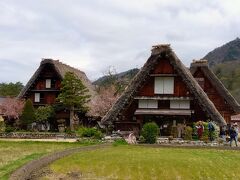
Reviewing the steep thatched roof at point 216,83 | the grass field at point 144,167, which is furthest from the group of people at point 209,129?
the steep thatched roof at point 216,83

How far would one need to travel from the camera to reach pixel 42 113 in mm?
56969

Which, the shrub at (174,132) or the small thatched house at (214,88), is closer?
the shrub at (174,132)

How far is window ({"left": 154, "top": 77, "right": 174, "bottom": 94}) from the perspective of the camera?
134 feet

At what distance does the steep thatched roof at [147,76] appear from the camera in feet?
125

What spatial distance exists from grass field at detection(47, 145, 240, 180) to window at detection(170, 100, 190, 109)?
59.2 ft

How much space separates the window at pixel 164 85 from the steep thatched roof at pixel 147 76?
122cm

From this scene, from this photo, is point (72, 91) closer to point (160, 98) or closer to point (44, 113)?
point (44, 113)

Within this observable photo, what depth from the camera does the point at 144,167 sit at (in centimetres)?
1780

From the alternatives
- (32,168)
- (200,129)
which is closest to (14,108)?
(200,129)

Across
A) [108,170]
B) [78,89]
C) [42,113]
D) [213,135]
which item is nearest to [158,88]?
[213,135]

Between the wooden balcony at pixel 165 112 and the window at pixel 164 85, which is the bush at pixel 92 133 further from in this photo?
the window at pixel 164 85

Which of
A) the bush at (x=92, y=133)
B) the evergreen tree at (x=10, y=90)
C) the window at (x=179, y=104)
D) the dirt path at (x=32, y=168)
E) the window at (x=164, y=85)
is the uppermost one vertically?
the evergreen tree at (x=10, y=90)

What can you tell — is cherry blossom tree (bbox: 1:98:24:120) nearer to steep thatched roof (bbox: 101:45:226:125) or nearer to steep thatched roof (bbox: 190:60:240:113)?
steep thatched roof (bbox: 101:45:226:125)

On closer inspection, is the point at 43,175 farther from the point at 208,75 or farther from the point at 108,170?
the point at 208,75
